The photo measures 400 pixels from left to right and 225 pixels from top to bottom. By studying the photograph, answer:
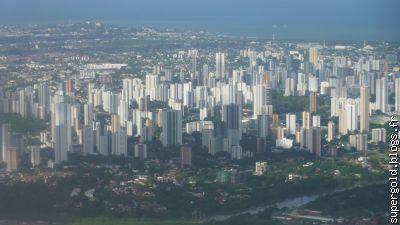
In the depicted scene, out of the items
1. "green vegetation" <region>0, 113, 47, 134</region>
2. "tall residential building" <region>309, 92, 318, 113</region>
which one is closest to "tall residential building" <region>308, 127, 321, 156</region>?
"tall residential building" <region>309, 92, 318, 113</region>

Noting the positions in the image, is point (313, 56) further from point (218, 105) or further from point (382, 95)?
point (218, 105)

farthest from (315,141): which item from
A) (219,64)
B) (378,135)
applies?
(219,64)

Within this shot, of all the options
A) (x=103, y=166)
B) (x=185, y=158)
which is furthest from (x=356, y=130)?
(x=103, y=166)

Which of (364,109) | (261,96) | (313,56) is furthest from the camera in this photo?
(313,56)

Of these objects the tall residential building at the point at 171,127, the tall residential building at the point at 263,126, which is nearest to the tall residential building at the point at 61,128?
the tall residential building at the point at 171,127

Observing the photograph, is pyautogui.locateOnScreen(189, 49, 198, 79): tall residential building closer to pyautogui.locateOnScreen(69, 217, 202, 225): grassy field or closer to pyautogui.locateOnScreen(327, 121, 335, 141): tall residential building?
pyautogui.locateOnScreen(327, 121, 335, 141): tall residential building

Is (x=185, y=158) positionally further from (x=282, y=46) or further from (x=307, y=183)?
(x=282, y=46)
